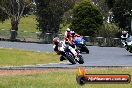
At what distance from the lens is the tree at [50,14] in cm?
5341

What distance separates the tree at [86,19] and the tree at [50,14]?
328 cm

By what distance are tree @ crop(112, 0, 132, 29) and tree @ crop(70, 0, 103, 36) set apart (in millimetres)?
2000

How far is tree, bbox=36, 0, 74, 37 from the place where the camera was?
175 feet

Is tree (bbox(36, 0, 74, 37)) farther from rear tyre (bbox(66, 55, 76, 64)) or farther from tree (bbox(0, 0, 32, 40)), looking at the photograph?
rear tyre (bbox(66, 55, 76, 64))

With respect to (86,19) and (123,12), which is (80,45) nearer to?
(86,19)

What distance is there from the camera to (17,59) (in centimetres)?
2652

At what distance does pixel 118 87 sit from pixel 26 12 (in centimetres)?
5133

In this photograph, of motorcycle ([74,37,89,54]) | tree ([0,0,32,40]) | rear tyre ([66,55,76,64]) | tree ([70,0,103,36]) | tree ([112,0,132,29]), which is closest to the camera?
rear tyre ([66,55,76,64])

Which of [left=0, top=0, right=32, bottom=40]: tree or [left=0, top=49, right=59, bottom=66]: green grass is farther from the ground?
[left=0, top=0, right=32, bottom=40]: tree

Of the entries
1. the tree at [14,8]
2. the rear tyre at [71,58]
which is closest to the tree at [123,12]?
the tree at [14,8]

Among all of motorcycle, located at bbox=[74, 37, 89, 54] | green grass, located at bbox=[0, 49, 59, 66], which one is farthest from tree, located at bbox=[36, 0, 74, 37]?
green grass, located at bbox=[0, 49, 59, 66]

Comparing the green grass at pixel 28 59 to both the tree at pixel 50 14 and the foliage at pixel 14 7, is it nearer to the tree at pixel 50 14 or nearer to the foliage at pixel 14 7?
the tree at pixel 50 14

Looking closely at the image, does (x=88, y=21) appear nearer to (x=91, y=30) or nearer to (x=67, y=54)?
(x=91, y=30)

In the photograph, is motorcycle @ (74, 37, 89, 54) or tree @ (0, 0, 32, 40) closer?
motorcycle @ (74, 37, 89, 54)
